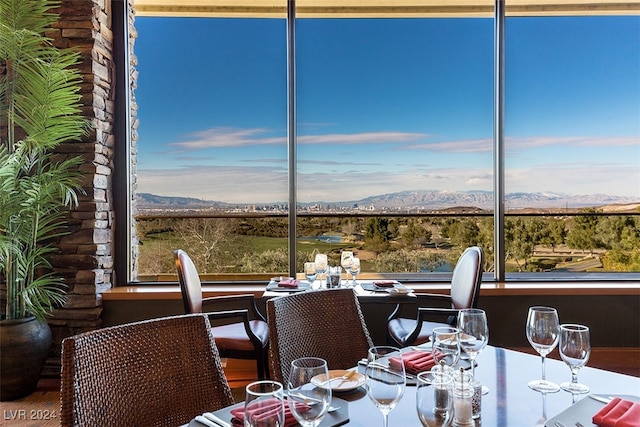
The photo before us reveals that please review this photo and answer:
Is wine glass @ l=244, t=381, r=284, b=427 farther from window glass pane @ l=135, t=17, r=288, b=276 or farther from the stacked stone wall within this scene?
window glass pane @ l=135, t=17, r=288, b=276

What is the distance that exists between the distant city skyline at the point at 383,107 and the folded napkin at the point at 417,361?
2.52m

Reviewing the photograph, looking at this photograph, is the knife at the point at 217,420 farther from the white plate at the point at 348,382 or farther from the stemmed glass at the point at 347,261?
the stemmed glass at the point at 347,261

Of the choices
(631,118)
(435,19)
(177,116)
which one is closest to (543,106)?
(631,118)

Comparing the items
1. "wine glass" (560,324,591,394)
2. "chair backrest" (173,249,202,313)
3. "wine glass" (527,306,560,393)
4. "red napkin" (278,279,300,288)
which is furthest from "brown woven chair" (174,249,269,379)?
"wine glass" (560,324,591,394)

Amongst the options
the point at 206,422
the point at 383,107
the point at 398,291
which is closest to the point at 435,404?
the point at 206,422

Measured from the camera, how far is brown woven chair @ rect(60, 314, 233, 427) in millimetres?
1131

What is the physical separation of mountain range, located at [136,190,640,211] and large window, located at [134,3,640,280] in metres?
0.01

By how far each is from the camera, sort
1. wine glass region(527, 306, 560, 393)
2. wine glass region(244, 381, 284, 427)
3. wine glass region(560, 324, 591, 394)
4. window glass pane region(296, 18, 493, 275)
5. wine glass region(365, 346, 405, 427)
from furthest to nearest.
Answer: window glass pane region(296, 18, 493, 275) < wine glass region(527, 306, 560, 393) < wine glass region(560, 324, 591, 394) < wine glass region(365, 346, 405, 427) < wine glass region(244, 381, 284, 427)

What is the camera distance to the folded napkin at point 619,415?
1.00 metres

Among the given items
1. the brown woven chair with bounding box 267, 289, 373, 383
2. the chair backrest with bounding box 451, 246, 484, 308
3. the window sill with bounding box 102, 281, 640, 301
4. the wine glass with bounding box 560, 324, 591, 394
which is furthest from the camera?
the window sill with bounding box 102, 281, 640, 301

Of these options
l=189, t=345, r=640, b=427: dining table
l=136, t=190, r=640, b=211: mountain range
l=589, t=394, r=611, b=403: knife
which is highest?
l=136, t=190, r=640, b=211: mountain range

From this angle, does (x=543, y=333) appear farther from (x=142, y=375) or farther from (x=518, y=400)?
(x=142, y=375)

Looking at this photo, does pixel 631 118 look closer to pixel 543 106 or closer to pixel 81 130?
pixel 543 106

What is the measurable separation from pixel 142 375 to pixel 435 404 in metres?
0.80
